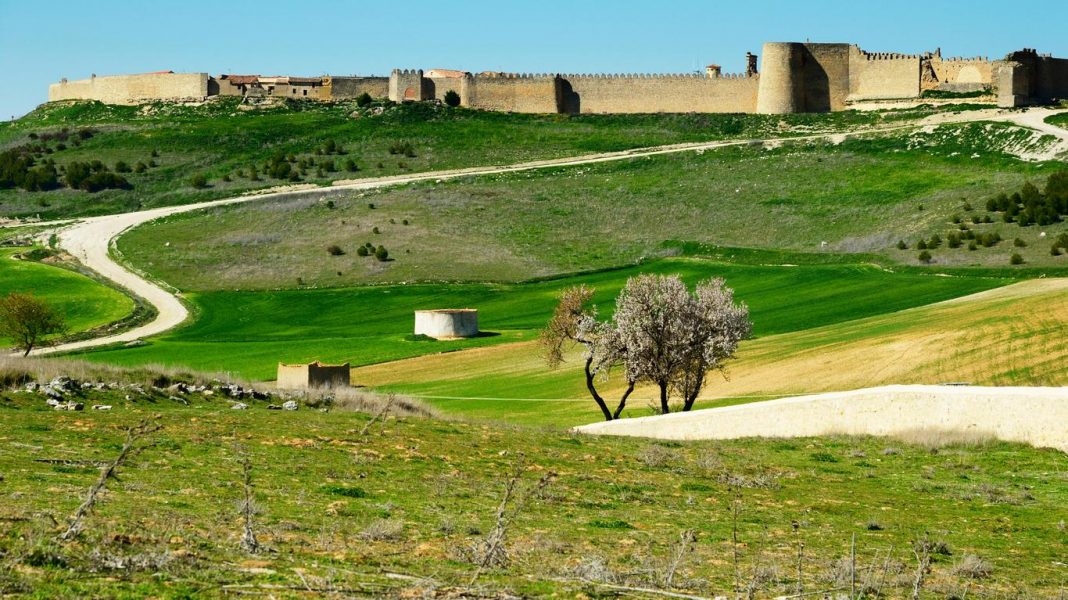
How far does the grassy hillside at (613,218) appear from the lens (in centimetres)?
8794

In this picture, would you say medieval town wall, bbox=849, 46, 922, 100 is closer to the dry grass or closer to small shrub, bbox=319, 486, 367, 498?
the dry grass

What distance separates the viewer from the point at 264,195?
11638 cm

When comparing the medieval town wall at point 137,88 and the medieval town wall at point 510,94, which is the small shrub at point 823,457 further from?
the medieval town wall at point 137,88

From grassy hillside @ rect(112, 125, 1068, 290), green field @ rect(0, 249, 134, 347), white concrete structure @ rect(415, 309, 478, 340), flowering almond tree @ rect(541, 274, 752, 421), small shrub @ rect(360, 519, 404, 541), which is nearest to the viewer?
small shrub @ rect(360, 519, 404, 541)

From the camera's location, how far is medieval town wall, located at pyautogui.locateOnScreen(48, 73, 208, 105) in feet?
507

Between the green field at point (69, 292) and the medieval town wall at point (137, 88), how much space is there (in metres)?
63.4

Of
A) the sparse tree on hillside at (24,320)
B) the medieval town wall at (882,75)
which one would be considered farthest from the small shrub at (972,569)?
the medieval town wall at (882,75)

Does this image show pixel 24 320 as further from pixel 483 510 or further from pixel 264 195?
pixel 264 195

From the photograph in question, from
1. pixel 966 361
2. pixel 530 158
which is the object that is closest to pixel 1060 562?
pixel 966 361

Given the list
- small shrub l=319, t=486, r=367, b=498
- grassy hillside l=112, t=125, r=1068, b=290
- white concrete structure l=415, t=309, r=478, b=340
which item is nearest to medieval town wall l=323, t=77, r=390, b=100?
grassy hillside l=112, t=125, r=1068, b=290

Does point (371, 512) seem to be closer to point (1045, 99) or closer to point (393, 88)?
point (1045, 99)

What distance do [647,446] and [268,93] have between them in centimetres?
13206

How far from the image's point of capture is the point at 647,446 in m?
29.1

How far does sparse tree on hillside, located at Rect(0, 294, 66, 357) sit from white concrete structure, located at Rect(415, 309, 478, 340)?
1583 cm
